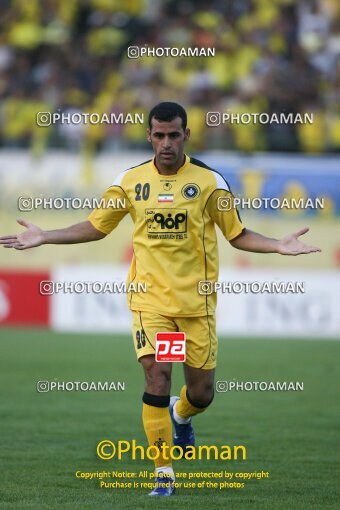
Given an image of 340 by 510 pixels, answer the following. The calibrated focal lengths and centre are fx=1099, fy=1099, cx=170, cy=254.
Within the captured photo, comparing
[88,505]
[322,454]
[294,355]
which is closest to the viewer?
[88,505]

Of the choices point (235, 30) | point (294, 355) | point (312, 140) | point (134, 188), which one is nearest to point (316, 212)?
point (312, 140)

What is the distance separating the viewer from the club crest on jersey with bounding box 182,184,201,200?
22.2 ft

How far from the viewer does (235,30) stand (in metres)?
21.7

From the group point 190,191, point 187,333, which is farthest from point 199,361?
point 190,191

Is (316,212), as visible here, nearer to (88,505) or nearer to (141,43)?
(141,43)

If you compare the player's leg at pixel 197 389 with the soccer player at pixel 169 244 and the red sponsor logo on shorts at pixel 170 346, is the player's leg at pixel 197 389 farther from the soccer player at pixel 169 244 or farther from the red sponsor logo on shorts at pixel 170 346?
the red sponsor logo on shorts at pixel 170 346

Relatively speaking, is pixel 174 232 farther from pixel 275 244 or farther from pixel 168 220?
pixel 275 244

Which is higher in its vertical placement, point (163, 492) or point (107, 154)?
point (107, 154)

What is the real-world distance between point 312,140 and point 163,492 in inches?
531

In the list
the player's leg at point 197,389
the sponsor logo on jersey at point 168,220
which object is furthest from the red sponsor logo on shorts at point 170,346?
the sponsor logo on jersey at point 168,220

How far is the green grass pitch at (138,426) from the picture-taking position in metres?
6.47

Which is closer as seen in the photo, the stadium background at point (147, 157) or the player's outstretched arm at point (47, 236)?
the player's outstretched arm at point (47, 236)

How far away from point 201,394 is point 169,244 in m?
1.07

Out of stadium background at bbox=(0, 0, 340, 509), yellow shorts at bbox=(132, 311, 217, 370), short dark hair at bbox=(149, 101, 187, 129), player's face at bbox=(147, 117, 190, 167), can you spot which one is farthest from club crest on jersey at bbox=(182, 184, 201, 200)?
stadium background at bbox=(0, 0, 340, 509)
